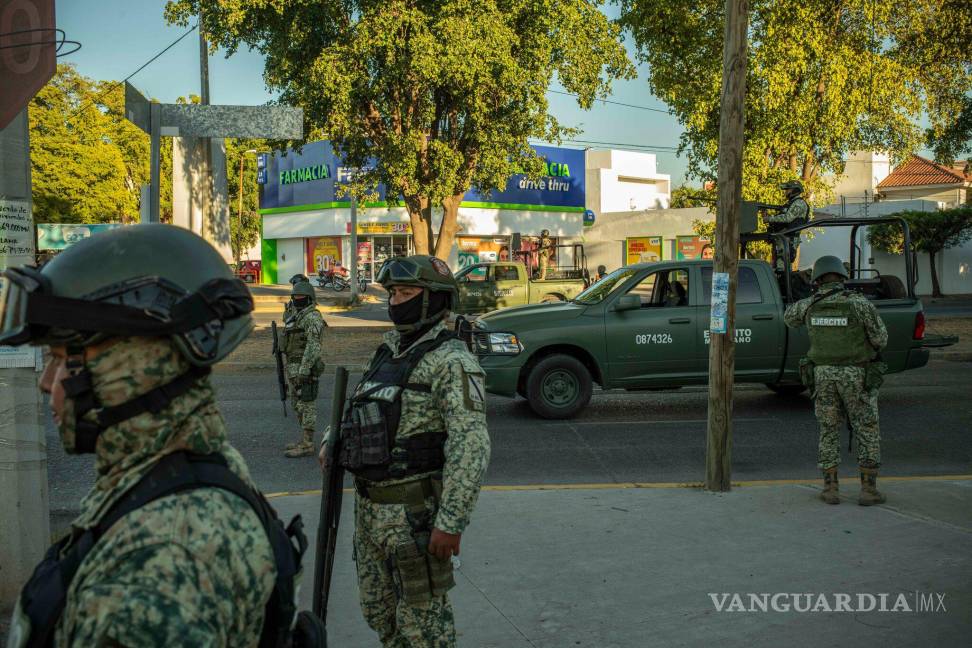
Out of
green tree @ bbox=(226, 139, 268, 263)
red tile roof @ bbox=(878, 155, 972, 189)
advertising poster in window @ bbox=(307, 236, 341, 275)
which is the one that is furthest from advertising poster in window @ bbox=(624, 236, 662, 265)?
green tree @ bbox=(226, 139, 268, 263)

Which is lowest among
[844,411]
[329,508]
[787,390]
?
[787,390]

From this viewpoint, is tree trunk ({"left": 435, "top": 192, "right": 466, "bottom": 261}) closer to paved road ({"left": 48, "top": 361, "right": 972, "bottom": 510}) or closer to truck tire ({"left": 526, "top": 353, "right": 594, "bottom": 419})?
paved road ({"left": 48, "top": 361, "right": 972, "bottom": 510})

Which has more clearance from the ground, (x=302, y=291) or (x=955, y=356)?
(x=302, y=291)

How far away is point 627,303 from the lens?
10133 millimetres

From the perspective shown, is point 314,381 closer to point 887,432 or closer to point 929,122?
point 887,432

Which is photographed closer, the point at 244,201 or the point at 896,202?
the point at 896,202

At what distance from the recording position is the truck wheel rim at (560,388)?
10266mm

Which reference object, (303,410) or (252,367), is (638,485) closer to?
(303,410)

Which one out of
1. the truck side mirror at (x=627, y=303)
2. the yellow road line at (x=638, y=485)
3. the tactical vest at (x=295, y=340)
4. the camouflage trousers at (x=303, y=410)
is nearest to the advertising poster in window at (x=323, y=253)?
the truck side mirror at (x=627, y=303)

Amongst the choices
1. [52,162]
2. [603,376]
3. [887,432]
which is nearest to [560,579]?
[603,376]

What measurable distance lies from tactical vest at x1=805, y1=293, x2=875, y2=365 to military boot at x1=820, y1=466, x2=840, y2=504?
84 cm

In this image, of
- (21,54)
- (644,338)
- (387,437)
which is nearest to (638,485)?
(644,338)

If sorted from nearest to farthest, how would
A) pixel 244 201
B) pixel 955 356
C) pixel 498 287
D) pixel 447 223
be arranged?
1. pixel 955 356
2. pixel 447 223
3. pixel 498 287
4. pixel 244 201

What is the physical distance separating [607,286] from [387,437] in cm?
777
